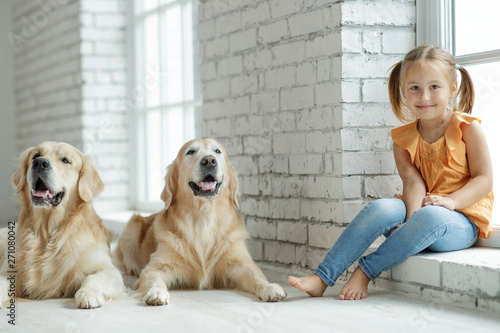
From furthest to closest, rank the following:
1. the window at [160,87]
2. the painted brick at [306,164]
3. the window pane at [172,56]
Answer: the window pane at [172,56] < the window at [160,87] < the painted brick at [306,164]

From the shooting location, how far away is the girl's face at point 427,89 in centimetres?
240

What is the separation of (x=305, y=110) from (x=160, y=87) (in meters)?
2.12

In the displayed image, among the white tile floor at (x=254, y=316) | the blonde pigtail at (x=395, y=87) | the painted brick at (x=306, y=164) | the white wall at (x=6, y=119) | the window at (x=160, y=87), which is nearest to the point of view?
the white tile floor at (x=254, y=316)

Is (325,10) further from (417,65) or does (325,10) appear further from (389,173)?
(389,173)

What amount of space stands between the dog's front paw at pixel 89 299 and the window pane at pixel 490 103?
5.46 ft

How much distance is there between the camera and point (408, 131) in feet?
8.50

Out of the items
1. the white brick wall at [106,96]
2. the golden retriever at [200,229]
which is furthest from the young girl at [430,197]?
the white brick wall at [106,96]

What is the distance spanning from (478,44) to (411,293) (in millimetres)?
1101

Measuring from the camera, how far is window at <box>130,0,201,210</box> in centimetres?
440

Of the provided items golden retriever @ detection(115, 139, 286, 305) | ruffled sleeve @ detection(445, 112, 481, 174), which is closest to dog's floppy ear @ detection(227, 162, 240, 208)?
golden retriever @ detection(115, 139, 286, 305)

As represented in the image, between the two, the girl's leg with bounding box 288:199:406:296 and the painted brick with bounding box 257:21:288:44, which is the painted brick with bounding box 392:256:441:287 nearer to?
the girl's leg with bounding box 288:199:406:296

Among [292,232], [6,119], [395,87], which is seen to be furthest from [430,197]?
[6,119]

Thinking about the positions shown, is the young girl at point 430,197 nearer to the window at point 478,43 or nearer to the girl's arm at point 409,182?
the girl's arm at point 409,182

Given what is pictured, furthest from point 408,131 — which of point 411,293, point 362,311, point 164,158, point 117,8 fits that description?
point 117,8
